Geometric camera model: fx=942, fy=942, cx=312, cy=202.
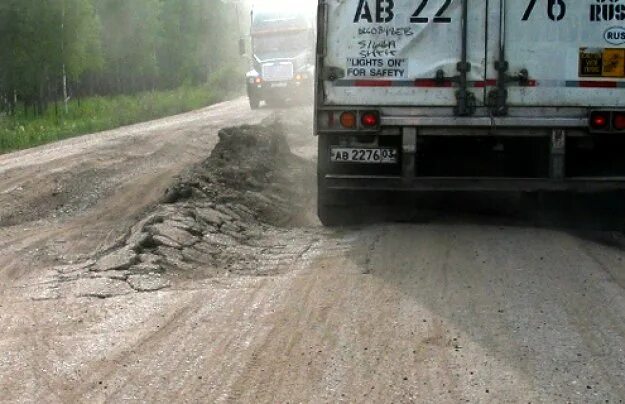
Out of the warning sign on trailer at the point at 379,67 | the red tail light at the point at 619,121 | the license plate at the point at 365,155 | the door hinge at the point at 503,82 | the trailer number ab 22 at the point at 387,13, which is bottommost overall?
the license plate at the point at 365,155

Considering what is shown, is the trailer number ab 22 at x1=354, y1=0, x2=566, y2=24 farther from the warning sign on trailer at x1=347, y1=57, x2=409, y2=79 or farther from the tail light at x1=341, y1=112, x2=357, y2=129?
the tail light at x1=341, y1=112, x2=357, y2=129

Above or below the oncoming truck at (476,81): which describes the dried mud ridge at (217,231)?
below

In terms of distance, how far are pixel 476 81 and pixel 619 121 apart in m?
1.42

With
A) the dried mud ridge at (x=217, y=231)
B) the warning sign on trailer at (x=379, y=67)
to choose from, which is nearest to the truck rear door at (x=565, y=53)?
the warning sign on trailer at (x=379, y=67)

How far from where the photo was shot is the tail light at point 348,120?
9.30 m

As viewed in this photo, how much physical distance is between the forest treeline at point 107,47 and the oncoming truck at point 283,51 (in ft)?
30.1

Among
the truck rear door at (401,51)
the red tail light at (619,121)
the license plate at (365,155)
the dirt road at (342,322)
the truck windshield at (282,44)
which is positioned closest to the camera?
the dirt road at (342,322)

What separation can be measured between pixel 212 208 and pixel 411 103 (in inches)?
95.2

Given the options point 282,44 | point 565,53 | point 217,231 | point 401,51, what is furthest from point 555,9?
point 282,44

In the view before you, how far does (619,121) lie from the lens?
9070mm

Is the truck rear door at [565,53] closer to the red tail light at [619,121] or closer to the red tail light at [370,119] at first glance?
Answer: the red tail light at [619,121]

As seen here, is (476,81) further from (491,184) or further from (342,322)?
(342,322)

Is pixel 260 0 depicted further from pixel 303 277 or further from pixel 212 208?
pixel 303 277

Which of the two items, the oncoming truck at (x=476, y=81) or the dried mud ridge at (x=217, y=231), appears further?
the oncoming truck at (x=476, y=81)
